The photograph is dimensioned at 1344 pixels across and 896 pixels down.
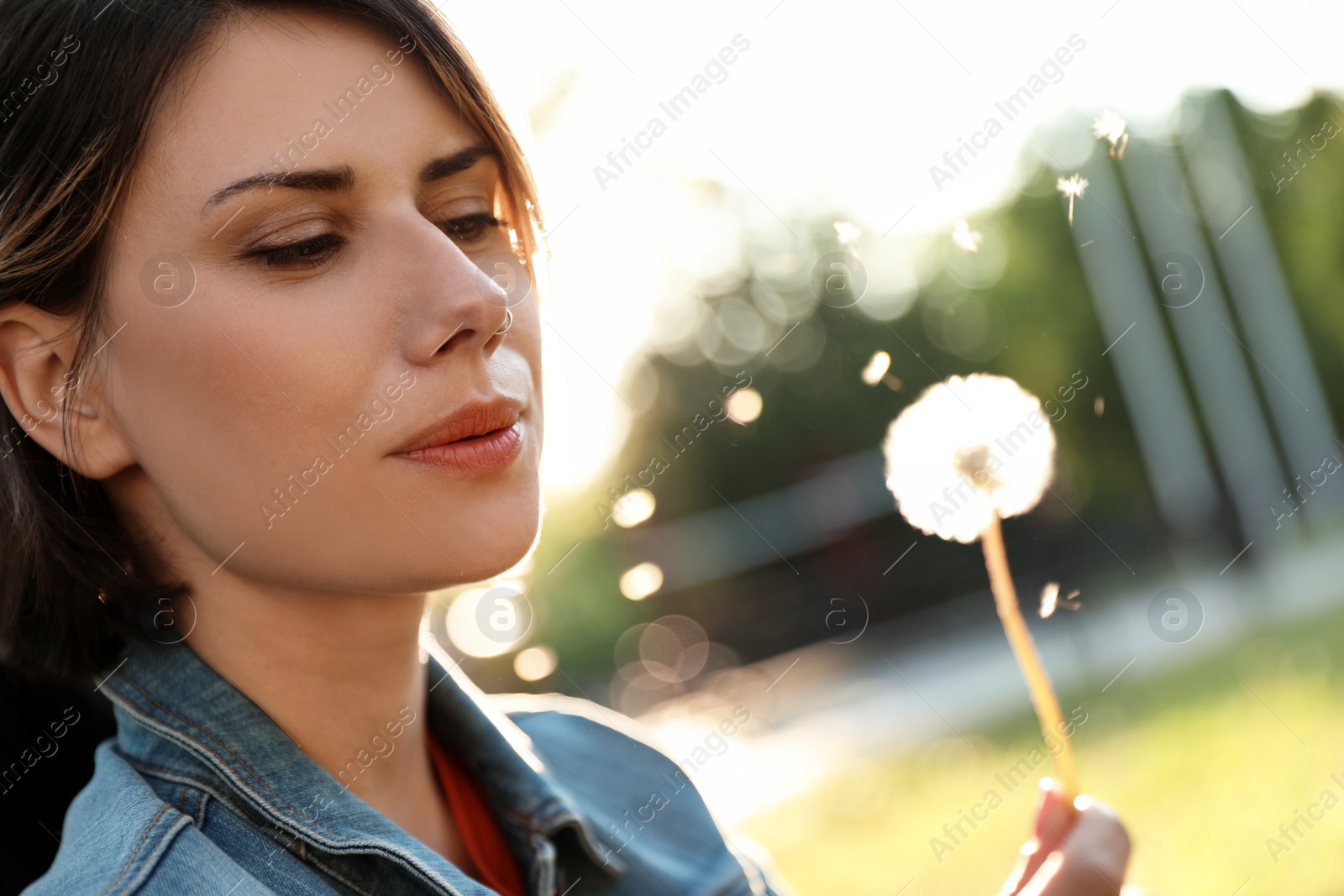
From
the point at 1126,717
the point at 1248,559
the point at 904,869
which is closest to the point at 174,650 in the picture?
the point at 904,869

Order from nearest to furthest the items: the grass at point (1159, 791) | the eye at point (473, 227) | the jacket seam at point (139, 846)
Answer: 1. the jacket seam at point (139, 846)
2. the eye at point (473, 227)
3. the grass at point (1159, 791)

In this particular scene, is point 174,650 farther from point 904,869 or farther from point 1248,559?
point 1248,559

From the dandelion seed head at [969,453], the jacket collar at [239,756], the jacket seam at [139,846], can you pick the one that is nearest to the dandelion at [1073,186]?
the dandelion seed head at [969,453]

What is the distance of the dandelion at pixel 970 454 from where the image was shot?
1.55m

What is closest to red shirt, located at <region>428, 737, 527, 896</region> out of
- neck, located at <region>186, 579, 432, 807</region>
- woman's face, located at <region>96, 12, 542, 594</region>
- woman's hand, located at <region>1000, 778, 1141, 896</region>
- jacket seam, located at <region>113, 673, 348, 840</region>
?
neck, located at <region>186, 579, 432, 807</region>

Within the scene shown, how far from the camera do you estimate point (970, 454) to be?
1.54 metres

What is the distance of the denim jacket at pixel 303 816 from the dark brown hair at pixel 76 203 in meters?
0.13

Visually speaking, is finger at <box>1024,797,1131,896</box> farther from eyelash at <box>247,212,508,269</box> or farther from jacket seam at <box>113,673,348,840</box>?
eyelash at <box>247,212,508,269</box>

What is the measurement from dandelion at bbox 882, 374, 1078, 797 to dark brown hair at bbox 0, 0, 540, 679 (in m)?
0.79

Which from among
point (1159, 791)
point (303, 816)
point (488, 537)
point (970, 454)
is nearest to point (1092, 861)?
point (970, 454)

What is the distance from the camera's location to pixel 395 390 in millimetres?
1310

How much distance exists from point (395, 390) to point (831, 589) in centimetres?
913

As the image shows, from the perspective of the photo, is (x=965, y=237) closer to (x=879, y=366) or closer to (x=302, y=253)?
(x=879, y=366)

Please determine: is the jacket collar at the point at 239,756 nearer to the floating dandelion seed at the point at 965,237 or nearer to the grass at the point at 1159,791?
the floating dandelion seed at the point at 965,237
